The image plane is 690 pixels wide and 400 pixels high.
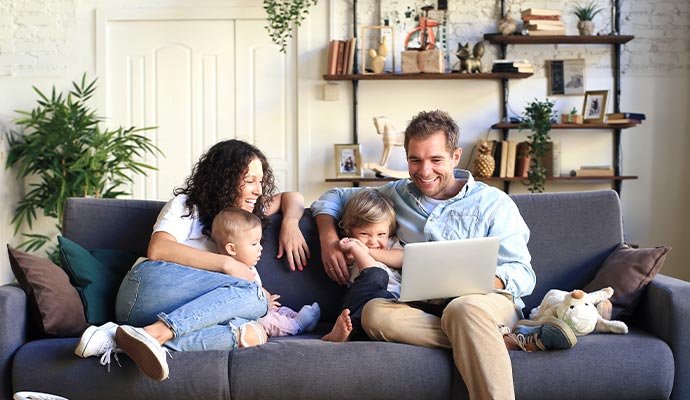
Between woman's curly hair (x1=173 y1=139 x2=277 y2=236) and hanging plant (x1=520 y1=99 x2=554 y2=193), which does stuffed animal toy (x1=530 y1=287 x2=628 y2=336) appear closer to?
woman's curly hair (x1=173 y1=139 x2=277 y2=236)

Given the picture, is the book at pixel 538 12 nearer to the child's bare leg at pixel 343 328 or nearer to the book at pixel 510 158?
the book at pixel 510 158

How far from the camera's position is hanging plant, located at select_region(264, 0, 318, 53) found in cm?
559

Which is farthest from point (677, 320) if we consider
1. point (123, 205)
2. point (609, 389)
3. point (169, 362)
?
point (123, 205)

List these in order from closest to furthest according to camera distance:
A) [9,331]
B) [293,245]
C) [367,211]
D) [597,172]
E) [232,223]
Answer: [9,331] < [232,223] < [367,211] < [293,245] < [597,172]

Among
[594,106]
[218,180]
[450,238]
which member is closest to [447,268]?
[450,238]

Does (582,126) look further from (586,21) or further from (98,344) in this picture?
(98,344)

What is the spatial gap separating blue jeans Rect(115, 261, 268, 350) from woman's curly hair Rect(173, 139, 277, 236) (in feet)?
1.00

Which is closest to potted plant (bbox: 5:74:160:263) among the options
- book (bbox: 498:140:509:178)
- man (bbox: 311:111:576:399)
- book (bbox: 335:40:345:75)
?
book (bbox: 335:40:345:75)

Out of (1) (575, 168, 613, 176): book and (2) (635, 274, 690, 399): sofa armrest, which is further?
(1) (575, 168, 613, 176): book

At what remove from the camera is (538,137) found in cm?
555

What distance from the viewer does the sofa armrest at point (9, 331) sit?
256 cm

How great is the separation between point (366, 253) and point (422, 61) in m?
2.90

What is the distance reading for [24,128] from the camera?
5754mm

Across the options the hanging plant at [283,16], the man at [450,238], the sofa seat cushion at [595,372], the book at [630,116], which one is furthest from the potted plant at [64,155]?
the sofa seat cushion at [595,372]
